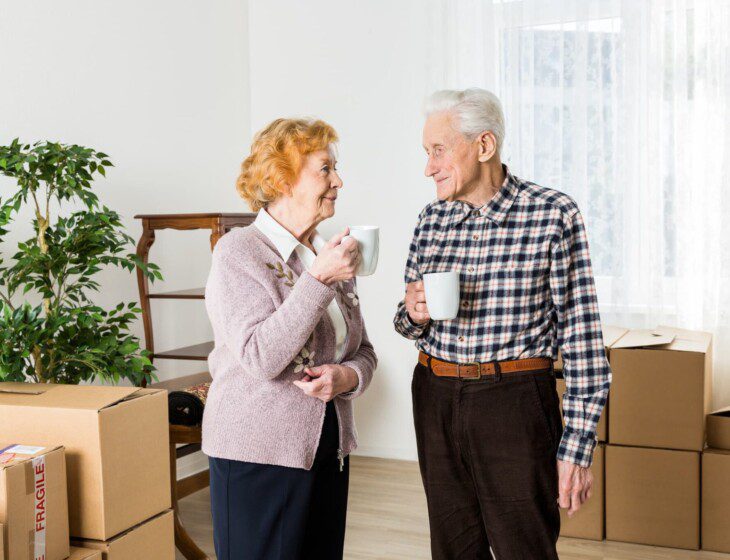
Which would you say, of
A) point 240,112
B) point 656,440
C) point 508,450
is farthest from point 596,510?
point 240,112

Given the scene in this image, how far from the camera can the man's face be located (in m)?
1.55

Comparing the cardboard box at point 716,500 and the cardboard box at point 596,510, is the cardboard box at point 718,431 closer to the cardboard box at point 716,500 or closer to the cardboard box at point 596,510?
the cardboard box at point 716,500

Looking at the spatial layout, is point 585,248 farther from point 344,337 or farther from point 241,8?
point 241,8

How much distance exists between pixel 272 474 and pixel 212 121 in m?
2.77

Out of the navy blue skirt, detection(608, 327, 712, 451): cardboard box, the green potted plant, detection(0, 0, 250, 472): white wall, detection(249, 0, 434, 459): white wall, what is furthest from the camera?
detection(249, 0, 434, 459): white wall

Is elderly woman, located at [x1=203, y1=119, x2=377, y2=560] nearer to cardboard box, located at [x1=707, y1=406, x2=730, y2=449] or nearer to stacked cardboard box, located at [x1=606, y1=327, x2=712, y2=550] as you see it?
stacked cardboard box, located at [x1=606, y1=327, x2=712, y2=550]

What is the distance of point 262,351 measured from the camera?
4.32 feet

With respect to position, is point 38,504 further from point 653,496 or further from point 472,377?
point 653,496

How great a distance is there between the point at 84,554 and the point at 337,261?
0.87 meters

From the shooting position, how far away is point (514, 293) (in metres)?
1.50

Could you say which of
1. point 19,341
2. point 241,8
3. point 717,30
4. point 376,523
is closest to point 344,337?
point 19,341

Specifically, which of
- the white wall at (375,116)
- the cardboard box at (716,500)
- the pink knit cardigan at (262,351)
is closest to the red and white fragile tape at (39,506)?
the pink knit cardigan at (262,351)

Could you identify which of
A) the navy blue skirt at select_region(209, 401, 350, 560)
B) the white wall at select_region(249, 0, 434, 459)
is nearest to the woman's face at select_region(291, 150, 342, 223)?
the navy blue skirt at select_region(209, 401, 350, 560)

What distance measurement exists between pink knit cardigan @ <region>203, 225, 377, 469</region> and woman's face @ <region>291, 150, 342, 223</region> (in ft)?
0.33
